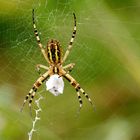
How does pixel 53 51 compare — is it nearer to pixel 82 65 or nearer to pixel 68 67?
pixel 68 67

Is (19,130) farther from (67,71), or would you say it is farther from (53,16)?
(53,16)

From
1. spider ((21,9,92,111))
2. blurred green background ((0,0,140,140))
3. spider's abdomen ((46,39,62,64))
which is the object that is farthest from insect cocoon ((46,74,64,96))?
blurred green background ((0,0,140,140))

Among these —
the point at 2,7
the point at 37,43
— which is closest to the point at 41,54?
the point at 37,43

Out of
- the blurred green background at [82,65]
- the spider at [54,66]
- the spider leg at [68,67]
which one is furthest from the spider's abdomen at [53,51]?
the blurred green background at [82,65]

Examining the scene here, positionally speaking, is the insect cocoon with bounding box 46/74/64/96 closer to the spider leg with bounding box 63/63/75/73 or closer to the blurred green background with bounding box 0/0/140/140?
Answer: the spider leg with bounding box 63/63/75/73

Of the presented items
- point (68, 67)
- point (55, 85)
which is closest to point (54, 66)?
point (68, 67)
